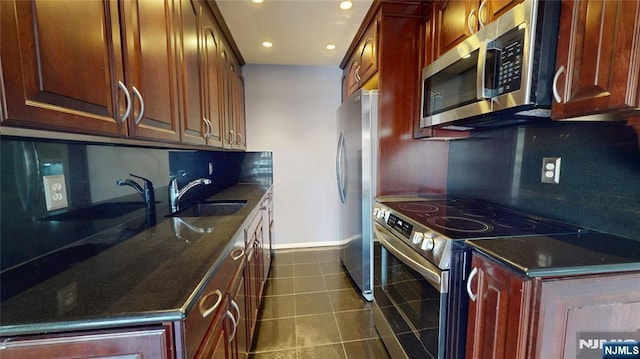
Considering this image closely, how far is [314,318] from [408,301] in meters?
0.98

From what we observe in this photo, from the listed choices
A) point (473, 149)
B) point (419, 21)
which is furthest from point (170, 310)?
point (419, 21)

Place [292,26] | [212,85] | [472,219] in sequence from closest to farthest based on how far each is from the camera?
[472,219] → [212,85] → [292,26]

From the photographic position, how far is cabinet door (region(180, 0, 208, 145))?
4.61 ft

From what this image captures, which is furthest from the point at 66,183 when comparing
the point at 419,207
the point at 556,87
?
the point at 556,87

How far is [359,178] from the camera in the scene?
2195 mm

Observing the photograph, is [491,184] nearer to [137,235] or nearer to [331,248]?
[137,235]

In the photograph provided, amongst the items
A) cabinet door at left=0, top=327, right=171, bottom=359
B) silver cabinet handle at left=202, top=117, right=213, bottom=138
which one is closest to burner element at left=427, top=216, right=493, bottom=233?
cabinet door at left=0, top=327, right=171, bottom=359

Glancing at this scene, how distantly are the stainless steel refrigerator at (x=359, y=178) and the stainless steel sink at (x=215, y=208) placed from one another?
959 mm

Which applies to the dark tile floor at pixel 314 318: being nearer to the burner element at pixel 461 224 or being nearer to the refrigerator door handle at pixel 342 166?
the refrigerator door handle at pixel 342 166

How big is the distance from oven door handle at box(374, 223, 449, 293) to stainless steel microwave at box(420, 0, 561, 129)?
0.75 meters

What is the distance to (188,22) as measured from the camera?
1491mm

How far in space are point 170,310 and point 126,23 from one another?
937 millimetres

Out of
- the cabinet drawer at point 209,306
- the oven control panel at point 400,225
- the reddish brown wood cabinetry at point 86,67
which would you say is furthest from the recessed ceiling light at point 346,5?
the cabinet drawer at point 209,306

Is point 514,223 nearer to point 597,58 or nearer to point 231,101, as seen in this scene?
point 597,58
